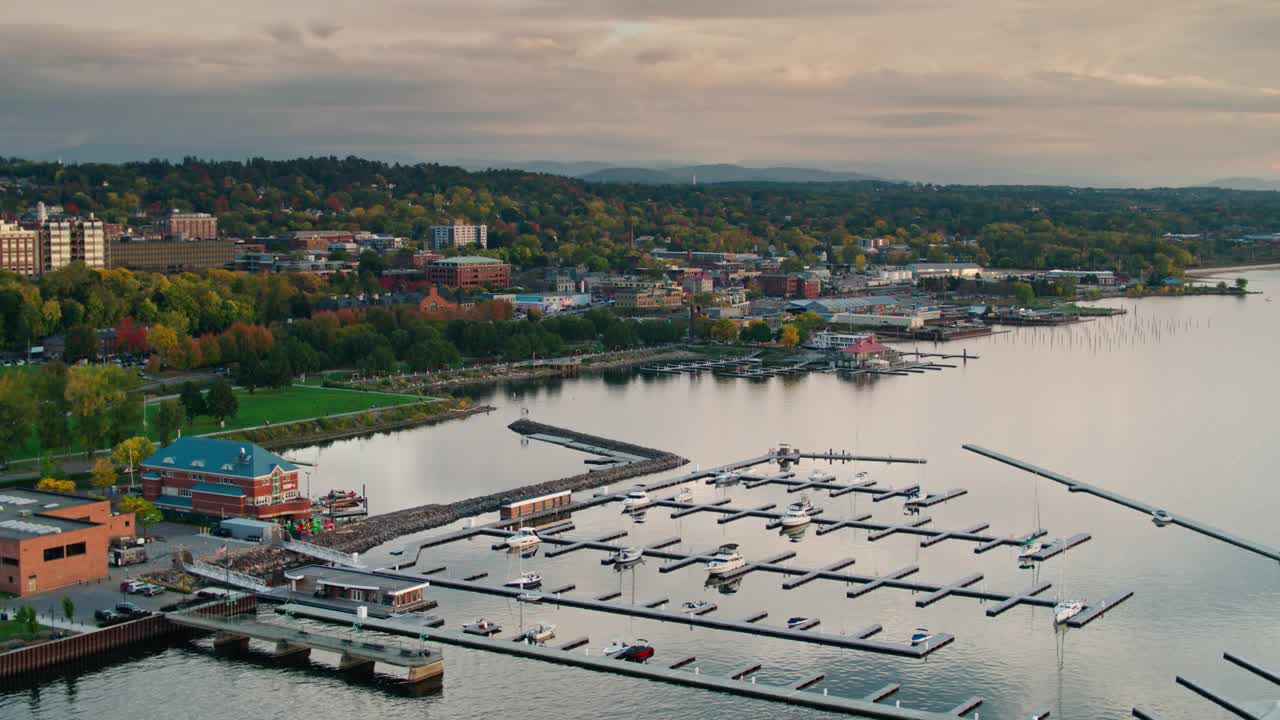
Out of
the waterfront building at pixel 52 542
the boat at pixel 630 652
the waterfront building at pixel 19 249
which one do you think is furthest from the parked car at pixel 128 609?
the waterfront building at pixel 19 249

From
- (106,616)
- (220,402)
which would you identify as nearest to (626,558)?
(106,616)

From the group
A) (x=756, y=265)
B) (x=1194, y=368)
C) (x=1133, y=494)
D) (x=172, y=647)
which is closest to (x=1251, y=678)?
(x=1133, y=494)

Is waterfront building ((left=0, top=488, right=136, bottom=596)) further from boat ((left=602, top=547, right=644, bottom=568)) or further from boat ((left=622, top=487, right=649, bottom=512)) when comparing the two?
boat ((left=622, top=487, right=649, bottom=512))

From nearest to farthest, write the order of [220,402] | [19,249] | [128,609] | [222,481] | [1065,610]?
1. [128,609]
2. [1065,610]
3. [222,481]
4. [220,402]
5. [19,249]

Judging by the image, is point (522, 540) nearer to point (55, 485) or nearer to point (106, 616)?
point (106, 616)

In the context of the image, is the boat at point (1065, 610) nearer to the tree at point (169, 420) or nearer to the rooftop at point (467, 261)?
the tree at point (169, 420)
